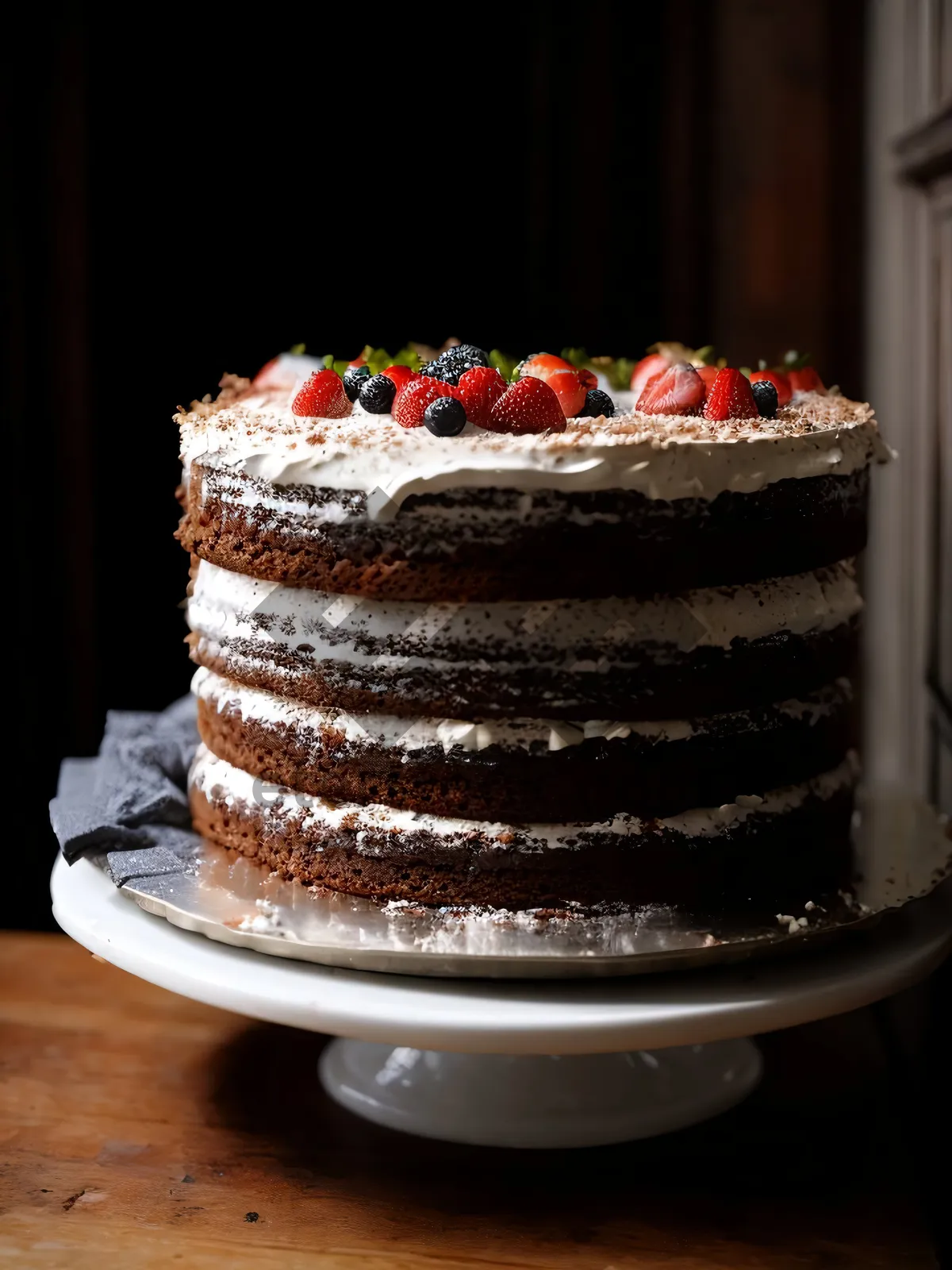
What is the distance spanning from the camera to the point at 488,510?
150cm

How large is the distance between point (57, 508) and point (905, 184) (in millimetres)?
1979

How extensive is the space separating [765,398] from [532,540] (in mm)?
429

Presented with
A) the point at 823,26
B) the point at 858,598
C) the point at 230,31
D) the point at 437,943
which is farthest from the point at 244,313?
the point at 437,943

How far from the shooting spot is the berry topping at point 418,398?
164 cm

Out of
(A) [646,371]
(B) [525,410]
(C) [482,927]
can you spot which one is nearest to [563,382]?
(B) [525,410]

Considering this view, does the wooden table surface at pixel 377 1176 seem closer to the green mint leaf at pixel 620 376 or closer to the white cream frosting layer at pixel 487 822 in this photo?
the white cream frosting layer at pixel 487 822

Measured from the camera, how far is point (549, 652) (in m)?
1.53

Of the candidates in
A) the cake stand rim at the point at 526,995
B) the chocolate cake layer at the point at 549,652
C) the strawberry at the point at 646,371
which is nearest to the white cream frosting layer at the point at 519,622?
the chocolate cake layer at the point at 549,652

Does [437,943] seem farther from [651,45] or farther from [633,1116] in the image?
[651,45]

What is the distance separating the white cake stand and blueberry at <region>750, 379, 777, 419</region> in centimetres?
59

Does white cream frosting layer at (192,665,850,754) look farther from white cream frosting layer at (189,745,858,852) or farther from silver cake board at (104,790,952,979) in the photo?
silver cake board at (104,790,952,979)

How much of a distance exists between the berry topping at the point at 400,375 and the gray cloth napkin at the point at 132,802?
0.59m

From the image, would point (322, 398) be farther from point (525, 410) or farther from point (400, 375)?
point (525, 410)

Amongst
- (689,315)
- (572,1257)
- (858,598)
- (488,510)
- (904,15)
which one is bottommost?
(572,1257)
